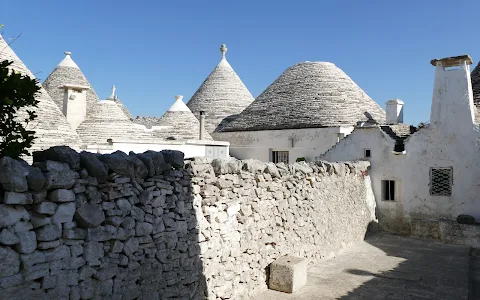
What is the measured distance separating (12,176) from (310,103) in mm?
14878

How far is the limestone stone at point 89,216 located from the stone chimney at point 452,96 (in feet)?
32.7

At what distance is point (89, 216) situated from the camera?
3.41m

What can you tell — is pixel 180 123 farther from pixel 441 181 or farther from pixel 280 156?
pixel 441 181

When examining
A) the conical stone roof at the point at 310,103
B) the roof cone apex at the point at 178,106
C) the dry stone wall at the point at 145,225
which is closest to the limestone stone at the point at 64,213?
the dry stone wall at the point at 145,225

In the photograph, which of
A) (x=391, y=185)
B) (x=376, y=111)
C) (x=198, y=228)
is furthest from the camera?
(x=376, y=111)

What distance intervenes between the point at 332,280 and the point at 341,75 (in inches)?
533

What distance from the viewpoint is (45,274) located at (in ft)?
10.0

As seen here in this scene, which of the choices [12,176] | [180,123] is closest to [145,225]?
[12,176]

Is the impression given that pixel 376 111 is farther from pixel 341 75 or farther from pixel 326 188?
pixel 326 188

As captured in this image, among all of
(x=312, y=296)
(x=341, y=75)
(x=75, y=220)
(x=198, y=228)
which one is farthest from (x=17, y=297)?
(x=341, y=75)

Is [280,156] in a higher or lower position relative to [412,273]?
higher

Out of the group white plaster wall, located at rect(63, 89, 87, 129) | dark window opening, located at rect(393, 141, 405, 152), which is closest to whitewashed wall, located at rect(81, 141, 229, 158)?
white plaster wall, located at rect(63, 89, 87, 129)

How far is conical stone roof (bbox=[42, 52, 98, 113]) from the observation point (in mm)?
16422

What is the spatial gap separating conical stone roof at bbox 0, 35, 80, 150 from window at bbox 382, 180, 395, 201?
8980 millimetres
